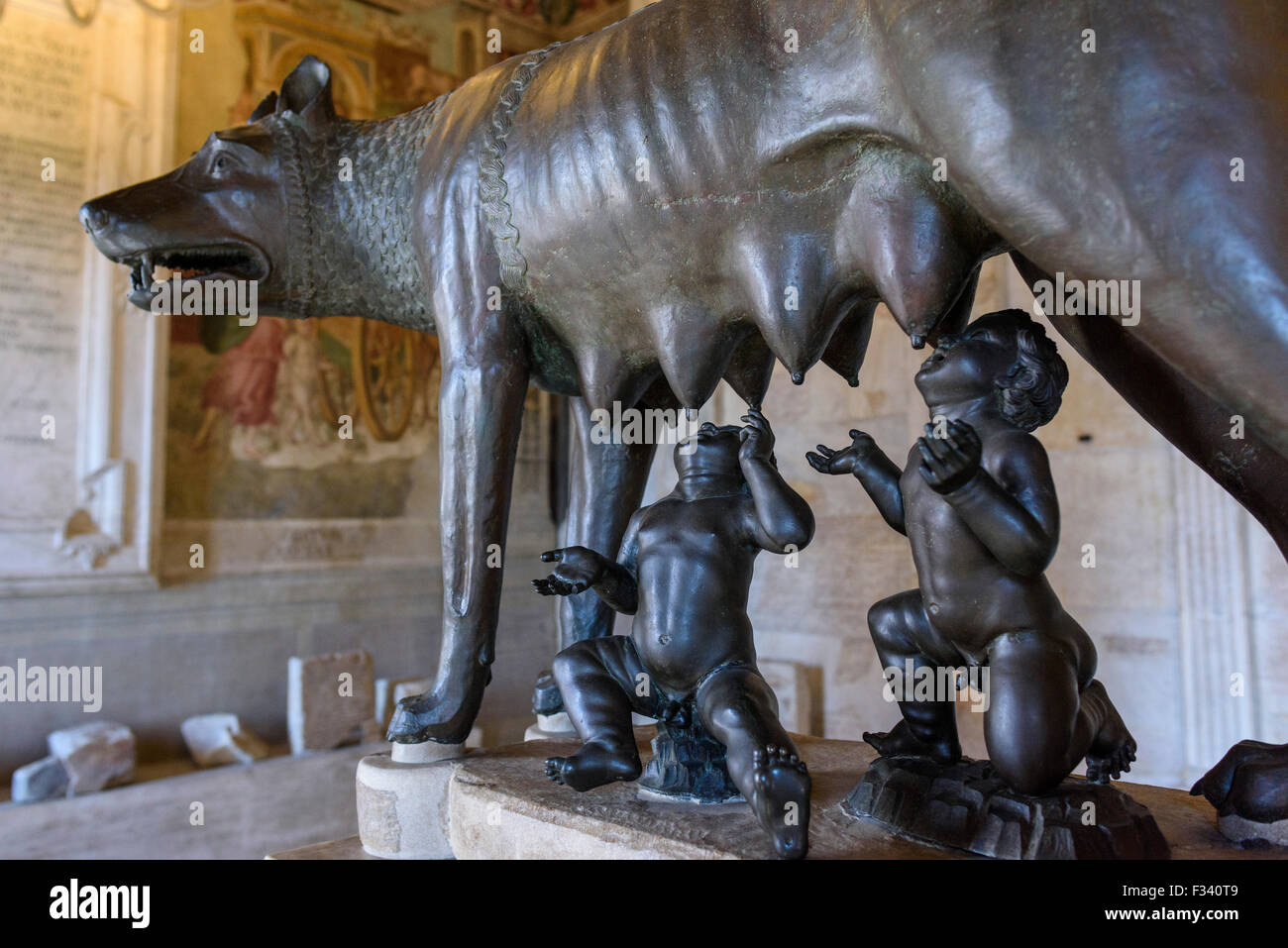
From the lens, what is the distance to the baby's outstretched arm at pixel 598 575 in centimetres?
137

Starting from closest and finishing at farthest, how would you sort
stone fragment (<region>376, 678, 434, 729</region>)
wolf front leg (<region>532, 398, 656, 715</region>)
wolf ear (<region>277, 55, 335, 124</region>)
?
wolf front leg (<region>532, 398, 656, 715</region>) < wolf ear (<region>277, 55, 335, 124</region>) < stone fragment (<region>376, 678, 434, 729</region>)

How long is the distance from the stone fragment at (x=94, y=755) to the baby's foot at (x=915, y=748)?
3485 millimetres

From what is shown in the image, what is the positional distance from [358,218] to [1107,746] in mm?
1622

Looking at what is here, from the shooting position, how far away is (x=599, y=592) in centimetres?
143

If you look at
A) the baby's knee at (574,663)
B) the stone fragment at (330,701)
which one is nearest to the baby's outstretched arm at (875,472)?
the baby's knee at (574,663)

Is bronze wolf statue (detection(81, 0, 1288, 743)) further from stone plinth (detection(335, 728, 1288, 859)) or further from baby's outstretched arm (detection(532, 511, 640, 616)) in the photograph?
baby's outstretched arm (detection(532, 511, 640, 616))

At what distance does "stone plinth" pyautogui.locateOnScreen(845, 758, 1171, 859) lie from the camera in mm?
1036

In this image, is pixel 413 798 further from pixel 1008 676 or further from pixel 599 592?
pixel 1008 676

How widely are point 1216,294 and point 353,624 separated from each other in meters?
4.69

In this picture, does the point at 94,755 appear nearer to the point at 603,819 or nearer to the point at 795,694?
the point at 795,694

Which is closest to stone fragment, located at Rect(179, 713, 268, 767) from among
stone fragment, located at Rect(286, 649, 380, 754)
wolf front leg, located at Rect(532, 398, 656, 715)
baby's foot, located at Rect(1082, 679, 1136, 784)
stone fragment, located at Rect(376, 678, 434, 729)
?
stone fragment, located at Rect(286, 649, 380, 754)

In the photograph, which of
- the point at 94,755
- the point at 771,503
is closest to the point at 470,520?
the point at 771,503

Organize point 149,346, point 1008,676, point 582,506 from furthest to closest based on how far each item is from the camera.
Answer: point 149,346, point 582,506, point 1008,676
